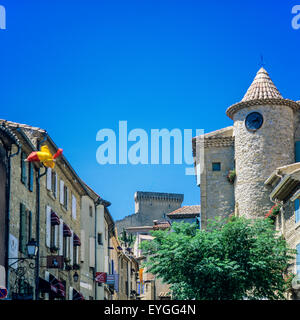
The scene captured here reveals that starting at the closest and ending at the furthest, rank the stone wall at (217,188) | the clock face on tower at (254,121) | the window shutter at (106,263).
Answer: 1. the clock face on tower at (254,121)
2. the window shutter at (106,263)
3. the stone wall at (217,188)

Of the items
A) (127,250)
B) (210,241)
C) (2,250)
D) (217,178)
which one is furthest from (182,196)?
(2,250)

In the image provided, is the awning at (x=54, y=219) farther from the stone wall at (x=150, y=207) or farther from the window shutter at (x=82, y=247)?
the stone wall at (x=150, y=207)

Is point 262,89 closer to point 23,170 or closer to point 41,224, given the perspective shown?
point 41,224

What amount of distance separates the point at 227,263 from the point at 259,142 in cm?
1342

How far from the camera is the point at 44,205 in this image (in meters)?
28.9

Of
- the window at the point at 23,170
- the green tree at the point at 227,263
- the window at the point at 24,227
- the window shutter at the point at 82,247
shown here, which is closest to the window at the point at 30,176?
the window at the point at 23,170

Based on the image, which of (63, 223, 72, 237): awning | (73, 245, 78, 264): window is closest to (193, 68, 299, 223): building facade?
(73, 245, 78, 264): window

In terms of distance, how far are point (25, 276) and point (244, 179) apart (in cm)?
2129

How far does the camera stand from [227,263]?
3136cm

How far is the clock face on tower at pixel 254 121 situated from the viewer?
43344mm

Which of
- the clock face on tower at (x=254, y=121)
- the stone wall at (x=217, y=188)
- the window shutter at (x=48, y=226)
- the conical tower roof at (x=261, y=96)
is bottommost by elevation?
the window shutter at (x=48, y=226)

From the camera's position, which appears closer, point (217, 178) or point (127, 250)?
point (217, 178)

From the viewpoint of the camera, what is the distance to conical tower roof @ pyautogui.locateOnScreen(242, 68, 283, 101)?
44094 millimetres
